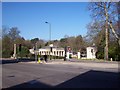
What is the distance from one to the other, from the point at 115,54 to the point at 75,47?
66.5 metres

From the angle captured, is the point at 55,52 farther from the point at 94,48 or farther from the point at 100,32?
the point at 100,32

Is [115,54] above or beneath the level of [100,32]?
beneath

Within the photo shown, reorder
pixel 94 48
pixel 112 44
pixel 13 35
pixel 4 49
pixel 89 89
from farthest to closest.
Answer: pixel 13 35, pixel 4 49, pixel 94 48, pixel 112 44, pixel 89 89

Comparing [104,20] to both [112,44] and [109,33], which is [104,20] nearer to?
[109,33]

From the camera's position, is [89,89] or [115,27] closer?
[89,89]

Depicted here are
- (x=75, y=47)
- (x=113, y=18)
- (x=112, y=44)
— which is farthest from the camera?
(x=75, y=47)

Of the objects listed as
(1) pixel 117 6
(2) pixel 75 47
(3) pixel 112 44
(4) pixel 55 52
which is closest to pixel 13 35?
(4) pixel 55 52

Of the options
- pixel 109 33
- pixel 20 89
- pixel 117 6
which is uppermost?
pixel 117 6

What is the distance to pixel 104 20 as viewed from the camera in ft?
210

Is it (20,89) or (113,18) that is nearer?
(20,89)

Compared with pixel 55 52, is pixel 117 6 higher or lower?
higher

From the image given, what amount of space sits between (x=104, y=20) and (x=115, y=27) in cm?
364

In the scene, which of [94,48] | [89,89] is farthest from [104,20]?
[89,89]

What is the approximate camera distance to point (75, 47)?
13588 centimetres
